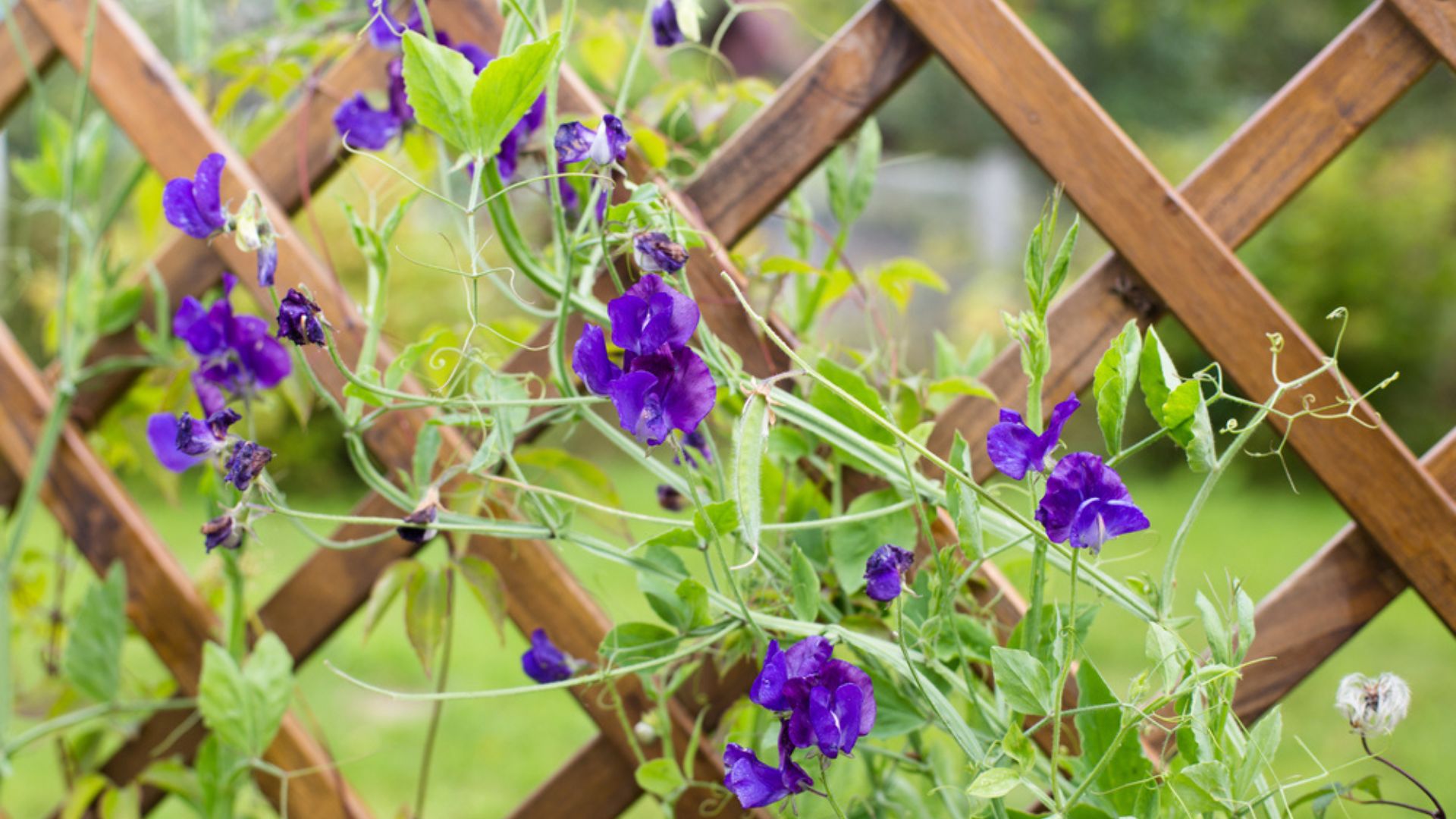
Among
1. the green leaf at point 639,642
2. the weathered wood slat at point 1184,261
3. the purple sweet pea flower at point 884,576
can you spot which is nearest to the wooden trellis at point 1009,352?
the weathered wood slat at point 1184,261

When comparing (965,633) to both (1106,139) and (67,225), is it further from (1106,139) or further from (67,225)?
(67,225)

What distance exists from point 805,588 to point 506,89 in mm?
341

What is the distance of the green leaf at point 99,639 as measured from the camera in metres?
1.05

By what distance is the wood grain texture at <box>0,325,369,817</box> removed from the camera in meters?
1.13

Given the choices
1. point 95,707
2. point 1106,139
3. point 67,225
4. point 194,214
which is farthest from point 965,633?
point 67,225

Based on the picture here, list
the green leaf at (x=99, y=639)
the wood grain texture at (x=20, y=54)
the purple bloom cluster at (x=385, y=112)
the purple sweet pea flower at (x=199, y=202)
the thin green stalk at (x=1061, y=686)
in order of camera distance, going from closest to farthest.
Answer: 1. the thin green stalk at (x=1061, y=686)
2. the purple sweet pea flower at (x=199, y=202)
3. the purple bloom cluster at (x=385, y=112)
4. the green leaf at (x=99, y=639)
5. the wood grain texture at (x=20, y=54)

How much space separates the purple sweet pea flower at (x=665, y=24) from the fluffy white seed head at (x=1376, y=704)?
61 cm

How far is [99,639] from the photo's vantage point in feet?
3.48

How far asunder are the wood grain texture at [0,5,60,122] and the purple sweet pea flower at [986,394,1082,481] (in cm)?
108

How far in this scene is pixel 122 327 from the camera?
3.78ft

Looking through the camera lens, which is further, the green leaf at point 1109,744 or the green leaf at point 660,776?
the green leaf at point 660,776

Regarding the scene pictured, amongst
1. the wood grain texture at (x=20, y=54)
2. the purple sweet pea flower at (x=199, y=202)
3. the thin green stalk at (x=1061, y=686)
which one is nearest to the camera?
the thin green stalk at (x=1061, y=686)

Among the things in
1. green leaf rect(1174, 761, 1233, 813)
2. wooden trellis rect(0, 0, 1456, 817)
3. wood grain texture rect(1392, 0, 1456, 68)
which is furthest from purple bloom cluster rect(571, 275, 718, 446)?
wood grain texture rect(1392, 0, 1456, 68)

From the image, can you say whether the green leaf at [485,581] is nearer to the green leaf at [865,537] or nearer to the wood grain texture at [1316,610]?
the green leaf at [865,537]
